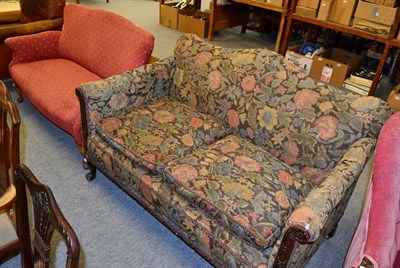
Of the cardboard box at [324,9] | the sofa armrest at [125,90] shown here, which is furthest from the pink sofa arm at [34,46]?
the cardboard box at [324,9]

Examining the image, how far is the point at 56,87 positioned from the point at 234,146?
1.38 m

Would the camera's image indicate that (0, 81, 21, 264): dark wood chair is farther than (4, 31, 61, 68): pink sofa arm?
No

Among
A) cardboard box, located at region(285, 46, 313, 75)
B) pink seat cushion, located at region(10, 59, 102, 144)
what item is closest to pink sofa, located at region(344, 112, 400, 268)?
pink seat cushion, located at region(10, 59, 102, 144)

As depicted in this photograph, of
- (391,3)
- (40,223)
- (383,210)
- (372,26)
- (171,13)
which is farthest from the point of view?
(171,13)

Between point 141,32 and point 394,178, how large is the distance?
1.72 m

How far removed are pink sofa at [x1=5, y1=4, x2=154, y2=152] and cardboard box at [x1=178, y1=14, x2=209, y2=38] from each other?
227cm

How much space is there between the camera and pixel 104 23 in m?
2.55

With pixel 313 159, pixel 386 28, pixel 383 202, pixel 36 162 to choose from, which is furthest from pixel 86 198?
Result: pixel 386 28

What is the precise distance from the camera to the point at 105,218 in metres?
2.00

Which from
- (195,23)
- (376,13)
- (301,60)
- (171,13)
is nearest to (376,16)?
(376,13)

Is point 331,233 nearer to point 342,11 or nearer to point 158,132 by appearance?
point 158,132

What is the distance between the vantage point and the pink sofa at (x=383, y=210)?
110cm

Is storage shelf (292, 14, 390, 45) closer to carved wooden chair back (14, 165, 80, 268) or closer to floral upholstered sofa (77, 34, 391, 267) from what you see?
floral upholstered sofa (77, 34, 391, 267)

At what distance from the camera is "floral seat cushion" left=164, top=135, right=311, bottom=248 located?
149cm
